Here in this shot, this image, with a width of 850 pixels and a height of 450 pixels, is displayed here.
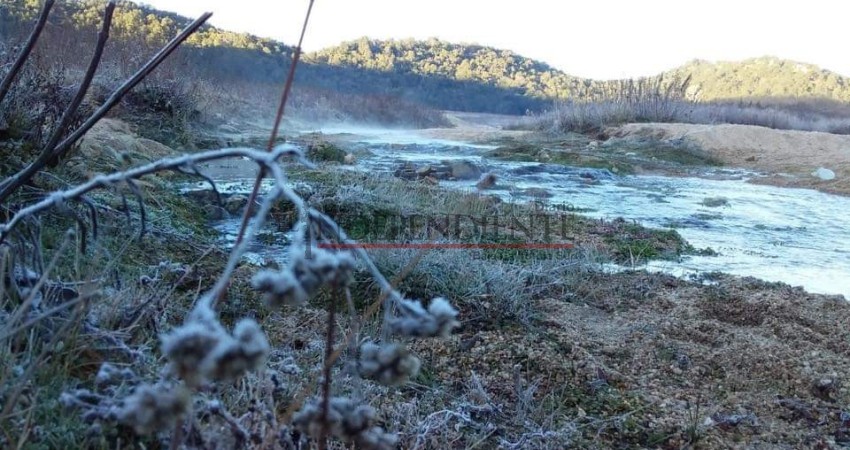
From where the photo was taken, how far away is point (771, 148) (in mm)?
15477

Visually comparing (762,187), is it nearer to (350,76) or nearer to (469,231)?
(469,231)

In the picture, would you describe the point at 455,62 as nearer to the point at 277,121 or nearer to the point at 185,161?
the point at 277,121

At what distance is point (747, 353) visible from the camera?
9.41 feet

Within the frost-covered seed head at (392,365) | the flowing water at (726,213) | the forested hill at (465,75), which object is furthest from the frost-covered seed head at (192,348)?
the forested hill at (465,75)

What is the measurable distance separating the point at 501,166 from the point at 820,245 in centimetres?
649

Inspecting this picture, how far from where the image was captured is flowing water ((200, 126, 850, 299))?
5000mm

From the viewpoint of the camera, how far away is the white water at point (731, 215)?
499 centimetres

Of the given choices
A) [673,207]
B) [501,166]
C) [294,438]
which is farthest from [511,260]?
[501,166]

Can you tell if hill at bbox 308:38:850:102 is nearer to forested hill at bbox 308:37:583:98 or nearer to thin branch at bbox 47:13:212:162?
forested hill at bbox 308:37:583:98

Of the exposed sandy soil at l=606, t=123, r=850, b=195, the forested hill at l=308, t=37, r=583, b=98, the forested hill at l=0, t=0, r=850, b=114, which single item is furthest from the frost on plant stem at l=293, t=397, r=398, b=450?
the forested hill at l=308, t=37, r=583, b=98

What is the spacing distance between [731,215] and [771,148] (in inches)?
366

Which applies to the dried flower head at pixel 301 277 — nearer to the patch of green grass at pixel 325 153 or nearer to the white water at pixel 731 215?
the white water at pixel 731 215

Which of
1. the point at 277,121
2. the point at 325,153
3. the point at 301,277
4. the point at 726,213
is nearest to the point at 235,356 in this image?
the point at 301,277

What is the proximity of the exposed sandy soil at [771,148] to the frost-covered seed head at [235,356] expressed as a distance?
12.0 m
